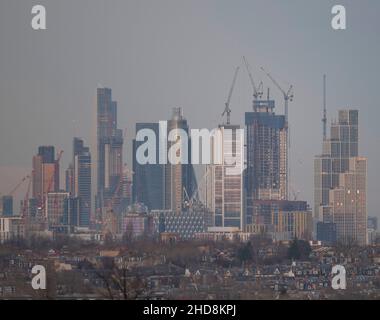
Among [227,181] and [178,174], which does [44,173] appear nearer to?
[178,174]

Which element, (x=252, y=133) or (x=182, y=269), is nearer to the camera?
(x=182, y=269)

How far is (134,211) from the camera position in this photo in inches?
948

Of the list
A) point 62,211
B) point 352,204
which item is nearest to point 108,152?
point 62,211

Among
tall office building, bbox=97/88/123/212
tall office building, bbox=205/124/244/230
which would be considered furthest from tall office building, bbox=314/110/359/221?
tall office building, bbox=97/88/123/212

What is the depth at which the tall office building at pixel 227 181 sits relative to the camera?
923 inches

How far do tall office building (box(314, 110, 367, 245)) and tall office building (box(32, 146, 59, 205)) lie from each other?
17.7 ft

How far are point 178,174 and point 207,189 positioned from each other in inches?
85.7

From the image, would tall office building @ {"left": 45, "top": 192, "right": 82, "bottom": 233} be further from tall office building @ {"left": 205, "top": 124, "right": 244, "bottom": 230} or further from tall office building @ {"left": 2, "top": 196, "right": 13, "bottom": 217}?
tall office building @ {"left": 205, "top": 124, "right": 244, "bottom": 230}

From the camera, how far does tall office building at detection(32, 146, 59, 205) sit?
19.9 meters

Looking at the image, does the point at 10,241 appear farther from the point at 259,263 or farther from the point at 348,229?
the point at 348,229

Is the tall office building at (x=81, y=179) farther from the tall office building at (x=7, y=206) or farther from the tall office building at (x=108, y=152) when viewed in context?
the tall office building at (x=7, y=206)

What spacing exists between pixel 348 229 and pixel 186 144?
406 centimetres

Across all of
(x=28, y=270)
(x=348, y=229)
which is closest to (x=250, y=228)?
(x=348, y=229)

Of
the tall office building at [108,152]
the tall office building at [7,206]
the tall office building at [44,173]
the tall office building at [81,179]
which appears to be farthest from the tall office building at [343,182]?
the tall office building at [7,206]
